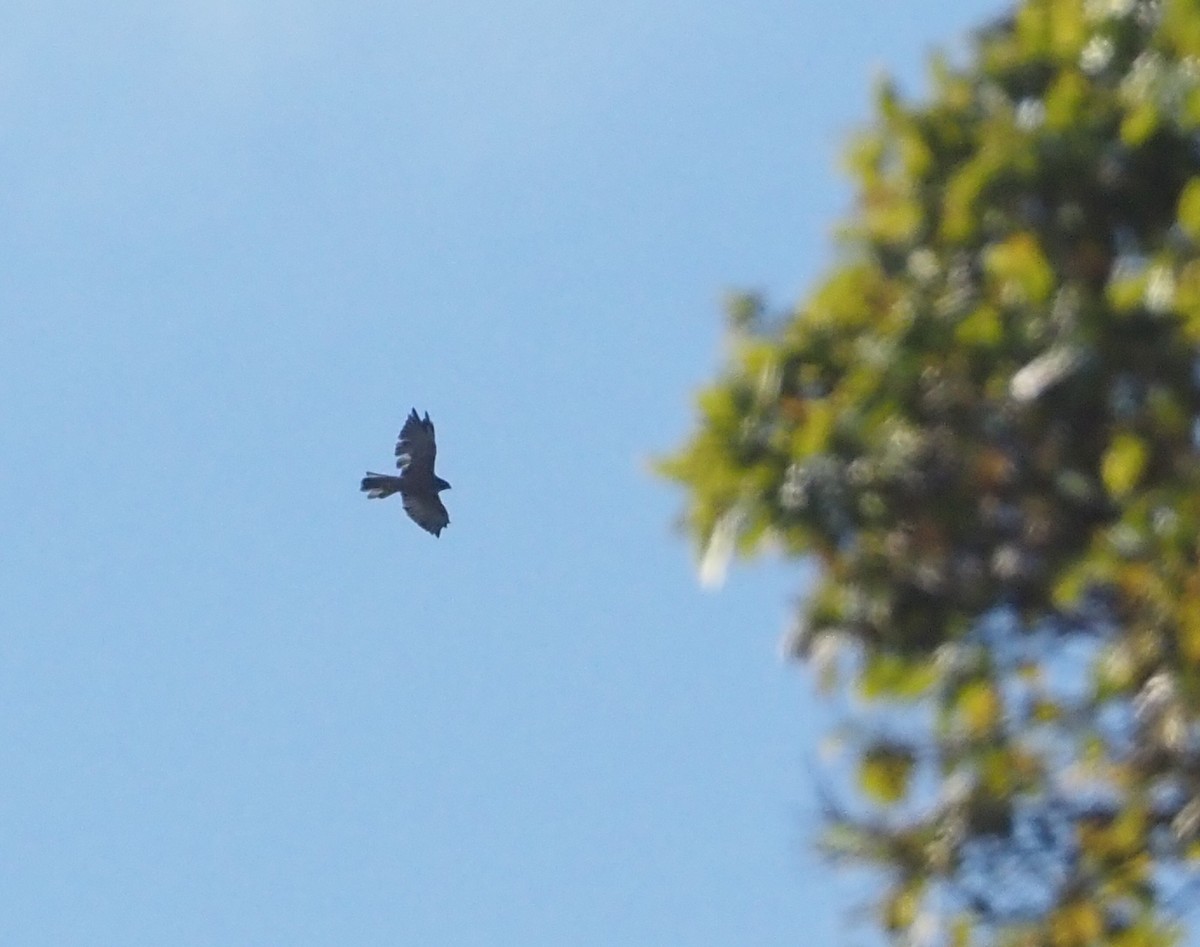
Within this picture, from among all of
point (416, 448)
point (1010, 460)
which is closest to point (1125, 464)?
point (1010, 460)

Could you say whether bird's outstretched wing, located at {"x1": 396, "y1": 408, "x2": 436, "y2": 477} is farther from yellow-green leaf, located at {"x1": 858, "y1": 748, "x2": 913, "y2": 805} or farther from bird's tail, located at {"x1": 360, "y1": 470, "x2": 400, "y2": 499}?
yellow-green leaf, located at {"x1": 858, "y1": 748, "x2": 913, "y2": 805}

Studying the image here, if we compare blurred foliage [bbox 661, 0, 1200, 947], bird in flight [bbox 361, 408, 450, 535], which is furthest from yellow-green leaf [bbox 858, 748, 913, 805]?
bird in flight [bbox 361, 408, 450, 535]

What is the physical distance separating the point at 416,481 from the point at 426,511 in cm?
42

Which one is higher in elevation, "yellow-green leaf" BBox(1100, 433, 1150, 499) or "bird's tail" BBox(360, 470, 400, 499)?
"bird's tail" BBox(360, 470, 400, 499)

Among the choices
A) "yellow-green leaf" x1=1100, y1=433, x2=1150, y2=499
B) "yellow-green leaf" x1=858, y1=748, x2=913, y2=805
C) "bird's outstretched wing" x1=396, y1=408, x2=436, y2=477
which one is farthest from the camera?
"bird's outstretched wing" x1=396, y1=408, x2=436, y2=477

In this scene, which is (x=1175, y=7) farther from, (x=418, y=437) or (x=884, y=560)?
(x=418, y=437)

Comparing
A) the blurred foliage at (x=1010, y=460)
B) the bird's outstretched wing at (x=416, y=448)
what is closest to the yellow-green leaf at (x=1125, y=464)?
the blurred foliage at (x=1010, y=460)

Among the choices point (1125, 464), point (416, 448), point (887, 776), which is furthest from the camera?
point (416, 448)

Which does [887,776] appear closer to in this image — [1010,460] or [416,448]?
[1010,460]

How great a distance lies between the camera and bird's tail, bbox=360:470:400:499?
33.7 metres

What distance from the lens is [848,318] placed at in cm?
1180

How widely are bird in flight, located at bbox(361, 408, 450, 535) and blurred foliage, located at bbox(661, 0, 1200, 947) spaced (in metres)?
21.7

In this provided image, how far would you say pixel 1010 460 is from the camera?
11.2 m

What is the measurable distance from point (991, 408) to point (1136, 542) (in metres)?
1.10
